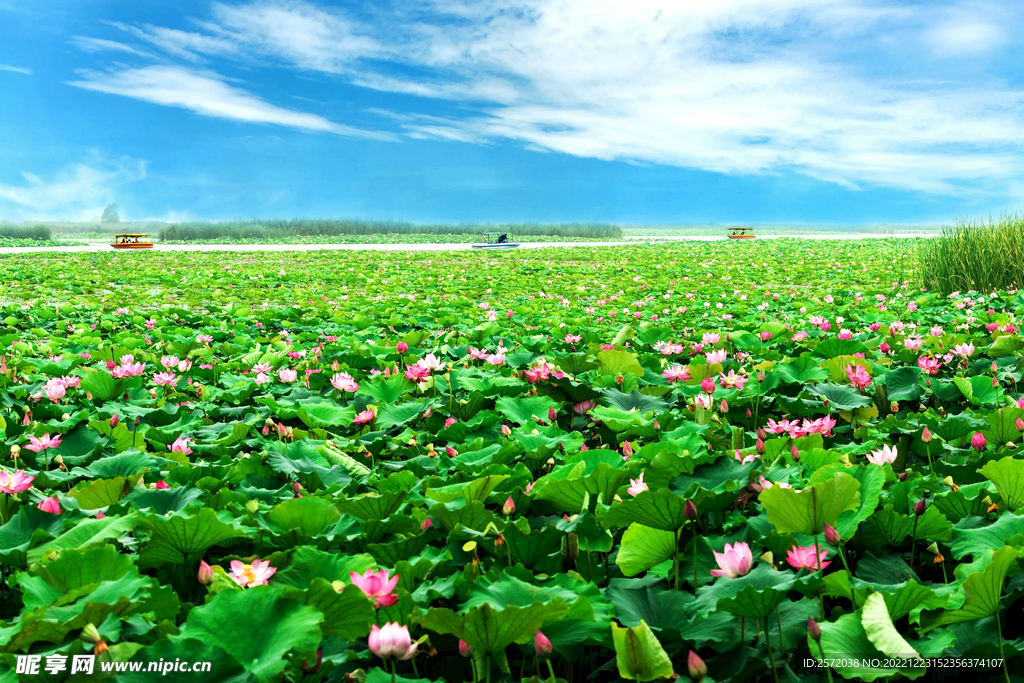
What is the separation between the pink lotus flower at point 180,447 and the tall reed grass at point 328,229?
3589 cm

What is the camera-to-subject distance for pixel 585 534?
4.94ft

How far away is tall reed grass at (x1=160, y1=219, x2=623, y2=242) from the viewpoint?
117 feet

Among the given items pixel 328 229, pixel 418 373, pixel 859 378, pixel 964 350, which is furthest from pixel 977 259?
pixel 328 229

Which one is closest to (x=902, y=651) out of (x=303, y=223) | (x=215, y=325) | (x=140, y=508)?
(x=140, y=508)

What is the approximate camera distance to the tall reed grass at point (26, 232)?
3522 centimetres

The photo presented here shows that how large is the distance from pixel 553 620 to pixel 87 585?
0.89 m

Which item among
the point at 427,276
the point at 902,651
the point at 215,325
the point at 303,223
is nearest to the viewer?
the point at 902,651

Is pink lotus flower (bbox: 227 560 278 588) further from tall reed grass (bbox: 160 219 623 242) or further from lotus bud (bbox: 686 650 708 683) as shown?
tall reed grass (bbox: 160 219 623 242)

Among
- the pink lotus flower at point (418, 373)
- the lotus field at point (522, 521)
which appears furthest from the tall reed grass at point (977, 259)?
the pink lotus flower at point (418, 373)

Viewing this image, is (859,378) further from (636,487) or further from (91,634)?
(91,634)

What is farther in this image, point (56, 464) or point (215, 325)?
point (215, 325)

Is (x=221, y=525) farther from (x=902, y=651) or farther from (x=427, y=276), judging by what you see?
(x=427, y=276)

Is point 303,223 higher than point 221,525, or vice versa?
point 303,223

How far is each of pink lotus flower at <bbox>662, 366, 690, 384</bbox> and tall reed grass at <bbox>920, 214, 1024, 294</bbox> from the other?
694 cm
